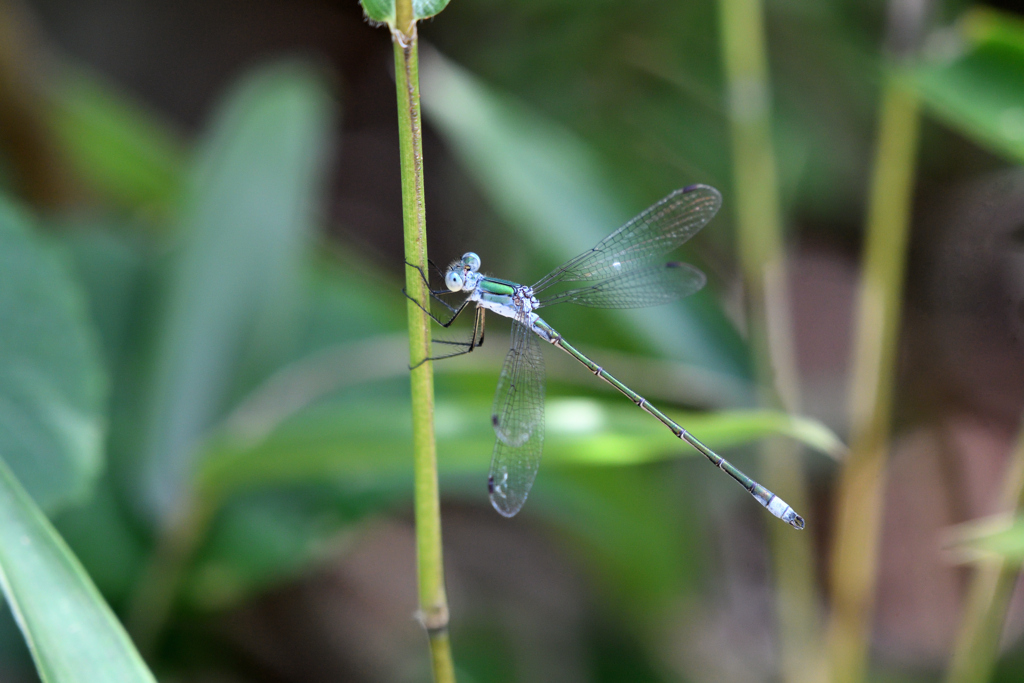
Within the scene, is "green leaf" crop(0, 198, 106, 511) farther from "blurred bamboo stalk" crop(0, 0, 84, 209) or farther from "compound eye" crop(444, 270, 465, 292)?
"blurred bamboo stalk" crop(0, 0, 84, 209)

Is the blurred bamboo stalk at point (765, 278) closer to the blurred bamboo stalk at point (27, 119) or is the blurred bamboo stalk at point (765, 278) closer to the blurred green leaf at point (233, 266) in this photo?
the blurred green leaf at point (233, 266)

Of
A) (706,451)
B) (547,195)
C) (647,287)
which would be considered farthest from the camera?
(547,195)

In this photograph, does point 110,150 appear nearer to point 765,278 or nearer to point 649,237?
point 649,237

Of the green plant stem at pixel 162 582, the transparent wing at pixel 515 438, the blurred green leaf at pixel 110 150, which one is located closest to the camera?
the transparent wing at pixel 515 438

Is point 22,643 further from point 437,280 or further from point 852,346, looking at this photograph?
point 852,346

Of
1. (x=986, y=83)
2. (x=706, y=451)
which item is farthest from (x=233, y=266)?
(x=986, y=83)

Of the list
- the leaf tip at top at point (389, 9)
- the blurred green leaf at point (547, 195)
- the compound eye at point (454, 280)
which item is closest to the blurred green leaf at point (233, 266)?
the blurred green leaf at point (547, 195)

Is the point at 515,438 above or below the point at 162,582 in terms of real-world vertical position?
above
